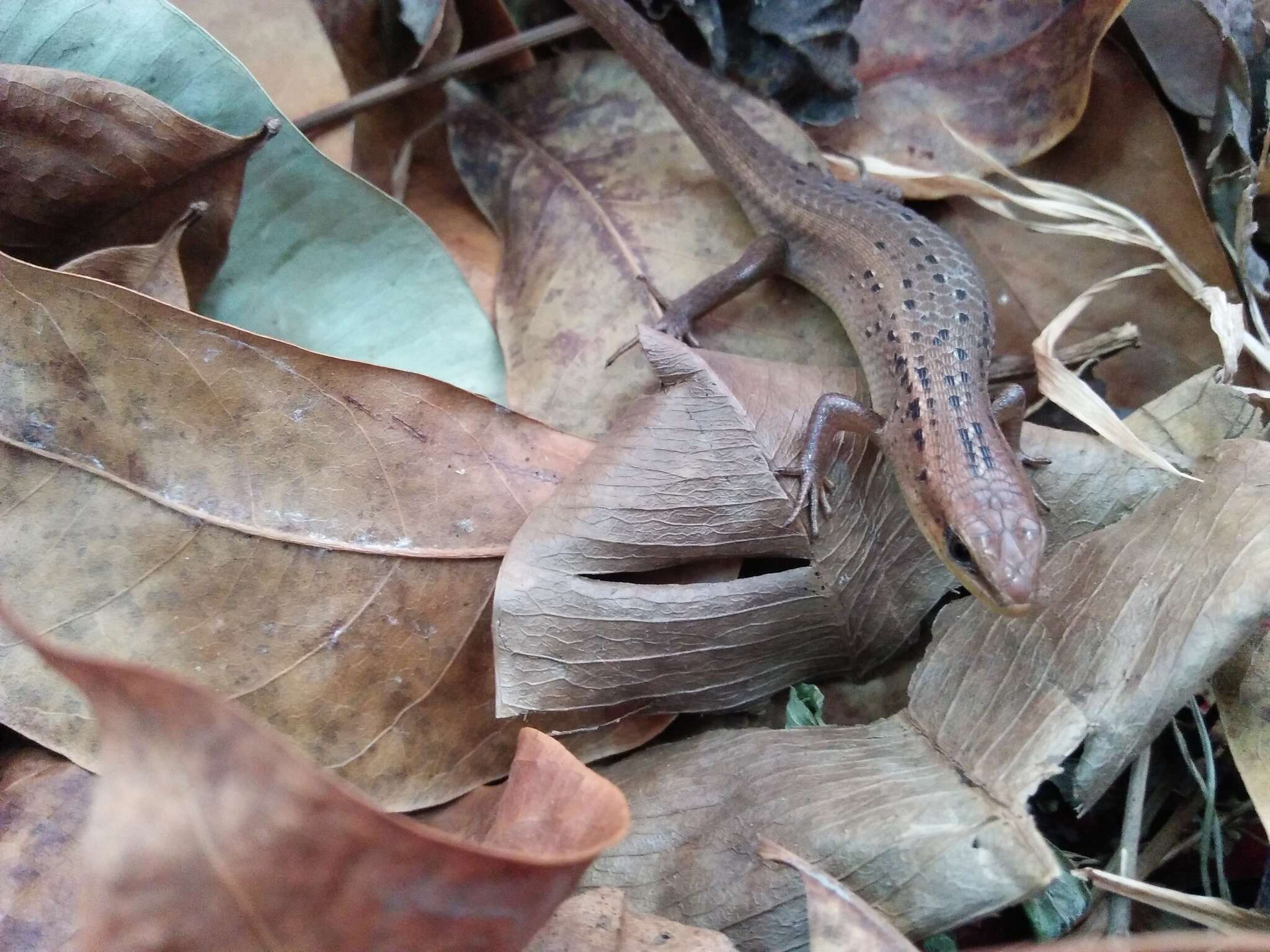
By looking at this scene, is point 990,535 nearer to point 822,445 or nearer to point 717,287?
point 822,445

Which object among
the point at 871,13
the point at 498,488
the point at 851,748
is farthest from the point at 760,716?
the point at 871,13

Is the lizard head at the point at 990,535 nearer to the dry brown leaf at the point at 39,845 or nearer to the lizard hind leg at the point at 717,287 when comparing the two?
the lizard hind leg at the point at 717,287

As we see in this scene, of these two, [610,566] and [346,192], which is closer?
[610,566]

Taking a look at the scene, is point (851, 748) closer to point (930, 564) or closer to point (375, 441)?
point (930, 564)

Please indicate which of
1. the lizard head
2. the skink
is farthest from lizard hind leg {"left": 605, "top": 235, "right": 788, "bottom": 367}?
the lizard head

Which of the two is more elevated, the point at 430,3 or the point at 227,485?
the point at 430,3

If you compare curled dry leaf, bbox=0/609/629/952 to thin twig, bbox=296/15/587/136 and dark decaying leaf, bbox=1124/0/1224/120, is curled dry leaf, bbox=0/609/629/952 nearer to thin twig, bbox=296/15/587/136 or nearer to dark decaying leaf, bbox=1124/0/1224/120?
thin twig, bbox=296/15/587/136

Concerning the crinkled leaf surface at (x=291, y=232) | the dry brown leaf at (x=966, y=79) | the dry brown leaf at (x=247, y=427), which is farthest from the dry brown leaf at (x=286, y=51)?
the dry brown leaf at (x=966, y=79)
